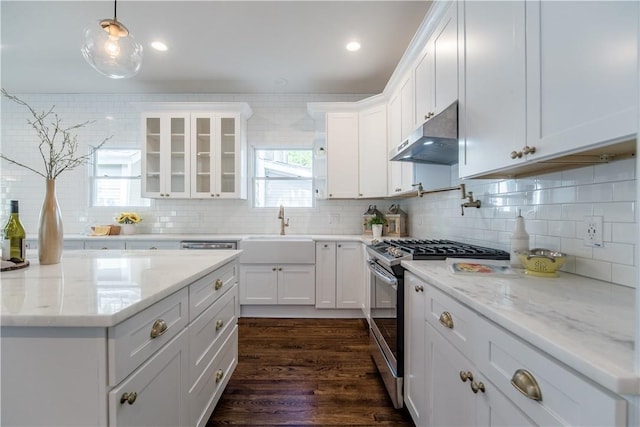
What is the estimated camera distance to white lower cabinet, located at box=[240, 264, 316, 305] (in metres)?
3.04

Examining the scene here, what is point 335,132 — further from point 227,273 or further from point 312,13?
point 227,273

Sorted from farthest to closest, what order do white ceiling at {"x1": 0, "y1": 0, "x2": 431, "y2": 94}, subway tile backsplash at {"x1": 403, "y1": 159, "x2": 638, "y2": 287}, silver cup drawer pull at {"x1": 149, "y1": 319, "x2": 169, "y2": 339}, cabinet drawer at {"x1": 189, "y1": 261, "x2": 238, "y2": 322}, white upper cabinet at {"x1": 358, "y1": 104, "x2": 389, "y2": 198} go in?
white upper cabinet at {"x1": 358, "y1": 104, "x2": 389, "y2": 198} → white ceiling at {"x1": 0, "y1": 0, "x2": 431, "y2": 94} → cabinet drawer at {"x1": 189, "y1": 261, "x2": 238, "y2": 322} → subway tile backsplash at {"x1": 403, "y1": 159, "x2": 638, "y2": 287} → silver cup drawer pull at {"x1": 149, "y1": 319, "x2": 169, "y2": 339}

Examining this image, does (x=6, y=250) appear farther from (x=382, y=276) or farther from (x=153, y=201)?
(x=153, y=201)

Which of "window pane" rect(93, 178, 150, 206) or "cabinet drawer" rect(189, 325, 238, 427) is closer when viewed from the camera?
"cabinet drawer" rect(189, 325, 238, 427)

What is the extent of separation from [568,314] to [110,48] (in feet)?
8.17

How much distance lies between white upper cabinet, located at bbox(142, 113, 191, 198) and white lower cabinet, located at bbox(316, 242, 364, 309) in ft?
6.44

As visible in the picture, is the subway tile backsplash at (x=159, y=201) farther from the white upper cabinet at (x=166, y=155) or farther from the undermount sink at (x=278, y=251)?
the undermount sink at (x=278, y=251)

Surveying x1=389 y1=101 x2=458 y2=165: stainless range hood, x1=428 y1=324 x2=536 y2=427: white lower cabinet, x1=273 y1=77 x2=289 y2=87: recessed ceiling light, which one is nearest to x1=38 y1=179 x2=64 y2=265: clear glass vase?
x1=428 y1=324 x2=536 y2=427: white lower cabinet

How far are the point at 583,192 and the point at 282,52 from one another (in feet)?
8.96

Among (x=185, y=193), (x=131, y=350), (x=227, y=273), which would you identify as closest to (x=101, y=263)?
(x=227, y=273)

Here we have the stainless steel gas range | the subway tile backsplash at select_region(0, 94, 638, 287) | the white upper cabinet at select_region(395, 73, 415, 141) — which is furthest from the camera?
the subway tile backsplash at select_region(0, 94, 638, 287)

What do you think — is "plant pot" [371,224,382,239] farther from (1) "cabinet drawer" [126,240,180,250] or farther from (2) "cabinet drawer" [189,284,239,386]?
(1) "cabinet drawer" [126,240,180,250]

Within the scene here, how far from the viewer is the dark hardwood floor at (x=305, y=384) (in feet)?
5.16

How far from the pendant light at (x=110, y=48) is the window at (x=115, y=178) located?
8.12ft
